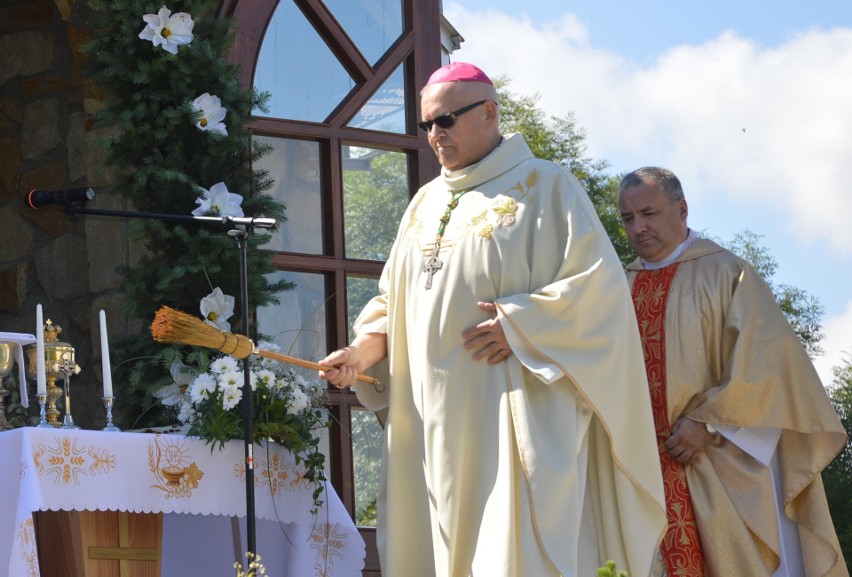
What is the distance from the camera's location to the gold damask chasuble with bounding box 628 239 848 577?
5215mm

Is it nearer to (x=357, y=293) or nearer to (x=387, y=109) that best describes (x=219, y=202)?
(x=357, y=293)

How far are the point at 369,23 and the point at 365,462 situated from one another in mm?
1944

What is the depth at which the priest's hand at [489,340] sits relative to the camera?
4609 millimetres

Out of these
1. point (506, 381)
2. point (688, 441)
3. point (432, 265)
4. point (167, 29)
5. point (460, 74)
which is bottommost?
point (688, 441)

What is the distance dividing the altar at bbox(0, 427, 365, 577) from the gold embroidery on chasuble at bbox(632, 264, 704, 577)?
42.2 inches

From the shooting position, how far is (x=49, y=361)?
5020 millimetres

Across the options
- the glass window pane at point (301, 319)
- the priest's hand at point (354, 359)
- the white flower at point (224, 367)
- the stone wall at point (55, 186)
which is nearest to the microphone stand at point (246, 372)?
Answer: the white flower at point (224, 367)

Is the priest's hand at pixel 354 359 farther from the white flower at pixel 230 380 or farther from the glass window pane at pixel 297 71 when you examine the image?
the glass window pane at pixel 297 71

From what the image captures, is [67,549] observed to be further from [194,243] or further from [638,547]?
[638,547]

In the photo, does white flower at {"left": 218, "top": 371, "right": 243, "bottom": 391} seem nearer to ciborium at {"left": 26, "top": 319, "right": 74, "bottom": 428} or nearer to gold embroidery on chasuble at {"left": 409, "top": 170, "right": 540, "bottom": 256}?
ciborium at {"left": 26, "top": 319, "right": 74, "bottom": 428}

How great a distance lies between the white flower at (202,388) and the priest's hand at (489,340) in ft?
2.80

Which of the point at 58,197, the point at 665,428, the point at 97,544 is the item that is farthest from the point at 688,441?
the point at 58,197

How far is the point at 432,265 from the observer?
4816 millimetres

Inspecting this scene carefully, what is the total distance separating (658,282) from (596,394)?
1.10 meters
